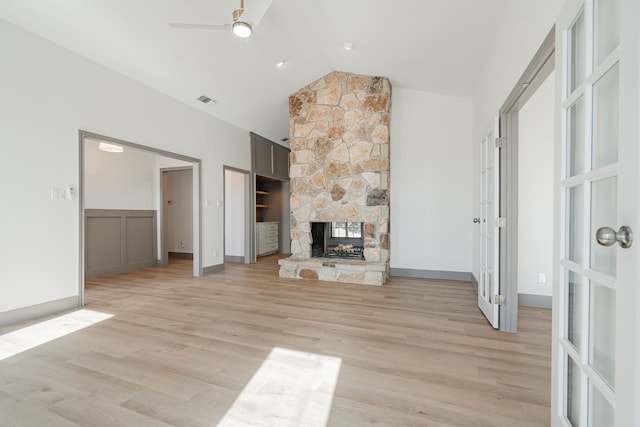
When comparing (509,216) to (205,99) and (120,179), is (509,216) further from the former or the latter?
(120,179)

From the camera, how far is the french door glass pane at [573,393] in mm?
1176

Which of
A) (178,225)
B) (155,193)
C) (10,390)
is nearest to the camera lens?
(10,390)

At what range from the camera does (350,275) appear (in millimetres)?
4555

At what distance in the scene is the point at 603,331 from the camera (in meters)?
1.00

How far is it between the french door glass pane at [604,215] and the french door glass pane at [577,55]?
→ 17.8 inches

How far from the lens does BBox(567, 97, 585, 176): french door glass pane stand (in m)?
1.17

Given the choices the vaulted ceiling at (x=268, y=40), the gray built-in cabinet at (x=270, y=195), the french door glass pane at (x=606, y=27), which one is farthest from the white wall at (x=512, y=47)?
the gray built-in cabinet at (x=270, y=195)

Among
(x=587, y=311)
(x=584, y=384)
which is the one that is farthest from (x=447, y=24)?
(x=584, y=384)

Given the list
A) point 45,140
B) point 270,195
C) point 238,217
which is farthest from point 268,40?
point 270,195

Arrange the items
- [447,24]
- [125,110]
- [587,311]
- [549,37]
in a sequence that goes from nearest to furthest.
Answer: [587,311] → [549,37] → [447,24] → [125,110]

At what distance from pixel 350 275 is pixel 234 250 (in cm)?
316

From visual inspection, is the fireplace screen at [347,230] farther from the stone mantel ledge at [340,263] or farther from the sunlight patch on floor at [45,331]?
the sunlight patch on floor at [45,331]

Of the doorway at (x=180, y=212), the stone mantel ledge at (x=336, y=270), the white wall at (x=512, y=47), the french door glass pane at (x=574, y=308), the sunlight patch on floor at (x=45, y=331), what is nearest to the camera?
the french door glass pane at (x=574, y=308)

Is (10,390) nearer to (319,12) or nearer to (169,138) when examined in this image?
(169,138)
